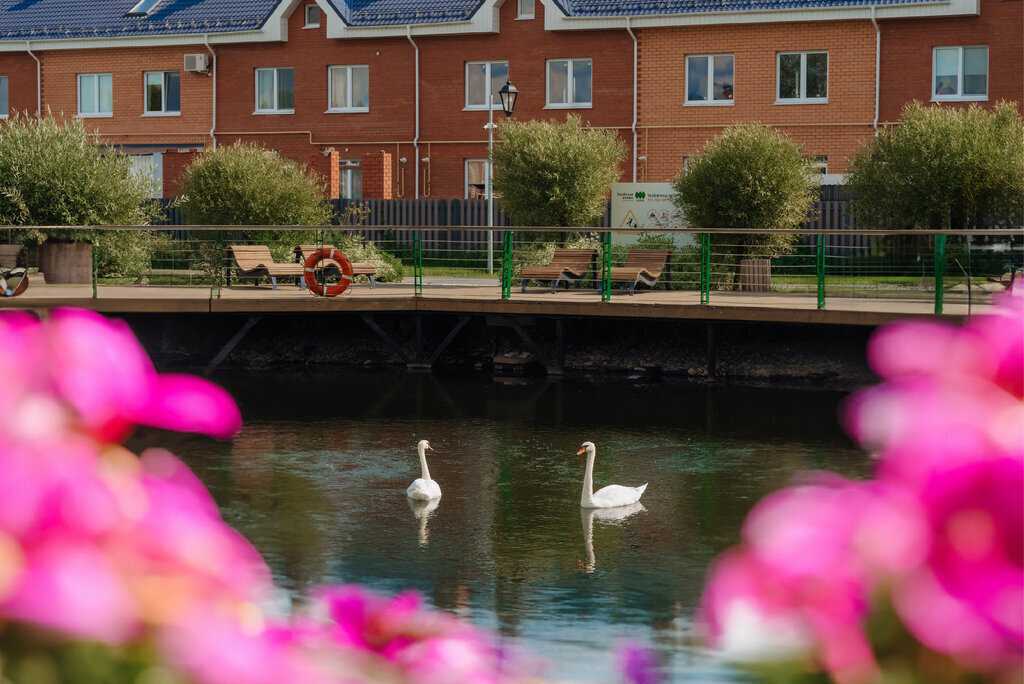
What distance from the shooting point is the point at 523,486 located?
14297 millimetres

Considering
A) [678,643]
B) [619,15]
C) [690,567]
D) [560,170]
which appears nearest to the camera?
[678,643]

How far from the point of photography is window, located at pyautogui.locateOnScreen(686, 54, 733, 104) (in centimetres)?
3425

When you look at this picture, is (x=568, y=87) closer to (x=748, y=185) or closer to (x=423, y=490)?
(x=748, y=185)

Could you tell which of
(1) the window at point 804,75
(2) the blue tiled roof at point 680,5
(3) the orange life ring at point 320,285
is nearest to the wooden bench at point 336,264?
(3) the orange life ring at point 320,285

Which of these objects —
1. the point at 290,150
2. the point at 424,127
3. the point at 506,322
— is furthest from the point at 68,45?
the point at 506,322

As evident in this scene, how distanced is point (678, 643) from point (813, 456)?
7.52m

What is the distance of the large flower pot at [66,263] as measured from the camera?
78.7 ft

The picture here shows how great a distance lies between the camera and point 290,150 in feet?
122

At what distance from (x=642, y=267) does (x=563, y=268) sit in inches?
53.5

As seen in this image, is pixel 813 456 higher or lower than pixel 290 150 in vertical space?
lower

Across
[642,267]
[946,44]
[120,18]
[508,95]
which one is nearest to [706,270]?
[642,267]

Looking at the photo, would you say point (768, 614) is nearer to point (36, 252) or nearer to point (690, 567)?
point (690, 567)

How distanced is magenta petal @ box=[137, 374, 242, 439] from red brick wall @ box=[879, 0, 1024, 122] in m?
33.1

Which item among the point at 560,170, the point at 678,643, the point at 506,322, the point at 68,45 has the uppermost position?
the point at 68,45
